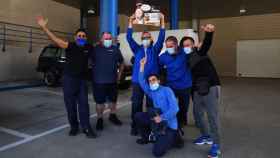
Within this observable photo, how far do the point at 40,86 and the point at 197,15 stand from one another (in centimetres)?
1235

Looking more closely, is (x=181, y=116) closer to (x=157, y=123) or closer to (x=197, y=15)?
(x=157, y=123)

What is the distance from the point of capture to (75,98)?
4176 millimetres

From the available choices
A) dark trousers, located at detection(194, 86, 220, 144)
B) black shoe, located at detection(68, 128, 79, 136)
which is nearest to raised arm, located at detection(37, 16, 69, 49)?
black shoe, located at detection(68, 128, 79, 136)

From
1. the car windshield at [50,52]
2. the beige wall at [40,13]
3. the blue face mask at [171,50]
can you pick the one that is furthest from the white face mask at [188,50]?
the beige wall at [40,13]

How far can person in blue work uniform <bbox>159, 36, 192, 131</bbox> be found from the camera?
12.5 feet

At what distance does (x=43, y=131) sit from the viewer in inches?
176

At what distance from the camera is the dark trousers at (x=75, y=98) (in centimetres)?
407

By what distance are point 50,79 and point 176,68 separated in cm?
778

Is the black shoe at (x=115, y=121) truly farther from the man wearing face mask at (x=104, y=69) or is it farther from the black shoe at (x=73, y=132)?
the black shoe at (x=73, y=132)

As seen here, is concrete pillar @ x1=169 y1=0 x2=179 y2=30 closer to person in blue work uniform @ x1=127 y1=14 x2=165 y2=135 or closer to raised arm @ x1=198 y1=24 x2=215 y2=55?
person in blue work uniform @ x1=127 y1=14 x2=165 y2=135

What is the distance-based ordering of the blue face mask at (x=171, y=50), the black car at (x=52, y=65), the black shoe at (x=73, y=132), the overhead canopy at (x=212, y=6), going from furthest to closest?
the overhead canopy at (x=212, y=6) → the black car at (x=52, y=65) → the black shoe at (x=73, y=132) → the blue face mask at (x=171, y=50)

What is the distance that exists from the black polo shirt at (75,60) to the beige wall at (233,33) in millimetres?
16693

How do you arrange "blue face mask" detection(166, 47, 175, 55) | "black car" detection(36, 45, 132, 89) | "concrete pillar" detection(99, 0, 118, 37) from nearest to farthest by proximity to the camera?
"blue face mask" detection(166, 47, 175, 55) < "concrete pillar" detection(99, 0, 118, 37) < "black car" detection(36, 45, 132, 89)

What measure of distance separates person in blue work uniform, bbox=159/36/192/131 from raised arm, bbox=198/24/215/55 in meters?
0.51
